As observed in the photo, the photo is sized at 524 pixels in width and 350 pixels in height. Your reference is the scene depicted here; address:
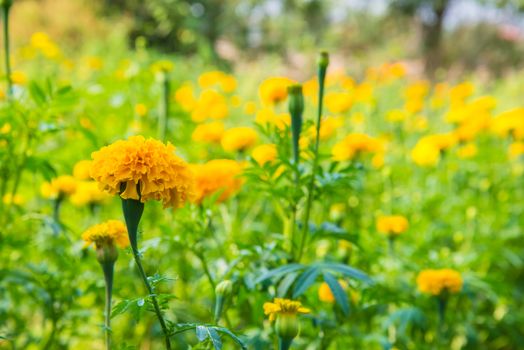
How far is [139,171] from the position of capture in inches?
34.5

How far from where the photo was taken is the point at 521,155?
310 cm

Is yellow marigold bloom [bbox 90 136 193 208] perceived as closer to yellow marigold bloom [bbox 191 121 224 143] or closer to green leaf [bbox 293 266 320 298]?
green leaf [bbox 293 266 320 298]

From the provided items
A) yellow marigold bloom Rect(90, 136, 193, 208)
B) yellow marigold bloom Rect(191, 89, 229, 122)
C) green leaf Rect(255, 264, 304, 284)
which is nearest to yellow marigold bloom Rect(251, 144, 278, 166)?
green leaf Rect(255, 264, 304, 284)

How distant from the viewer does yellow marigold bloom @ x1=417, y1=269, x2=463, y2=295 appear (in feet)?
5.15

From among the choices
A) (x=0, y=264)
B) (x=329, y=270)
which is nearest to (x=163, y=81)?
(x=0, y=264)

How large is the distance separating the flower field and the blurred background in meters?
6.60

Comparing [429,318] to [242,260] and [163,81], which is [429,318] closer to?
[242,260]

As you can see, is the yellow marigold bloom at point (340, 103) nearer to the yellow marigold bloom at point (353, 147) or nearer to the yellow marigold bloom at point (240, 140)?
the yellow marigold bloom at point (353, 147)

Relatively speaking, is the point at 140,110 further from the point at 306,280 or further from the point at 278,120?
the point at 306,280

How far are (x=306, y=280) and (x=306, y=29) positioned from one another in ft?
44.5

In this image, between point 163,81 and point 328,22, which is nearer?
point 163,81

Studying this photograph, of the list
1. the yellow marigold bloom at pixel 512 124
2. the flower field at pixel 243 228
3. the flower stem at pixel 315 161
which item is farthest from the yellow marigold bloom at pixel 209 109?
the flower stem at pixel 315 161

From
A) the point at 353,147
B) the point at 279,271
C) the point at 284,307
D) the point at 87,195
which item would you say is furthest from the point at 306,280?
the point at 353,147

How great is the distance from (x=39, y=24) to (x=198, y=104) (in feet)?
24.6
